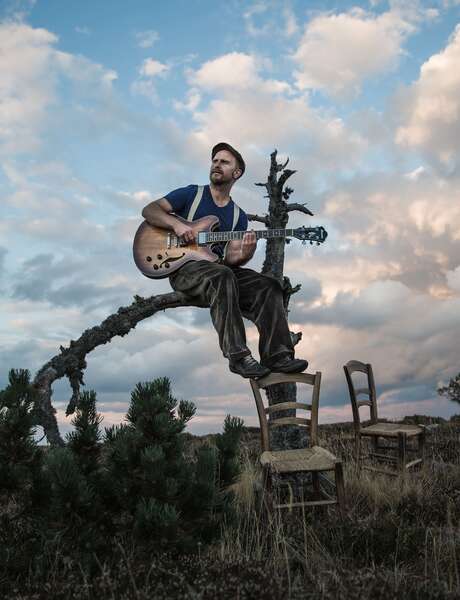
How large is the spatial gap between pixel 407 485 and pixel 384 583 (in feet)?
12.3

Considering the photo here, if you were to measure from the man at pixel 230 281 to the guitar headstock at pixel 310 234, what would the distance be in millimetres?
512

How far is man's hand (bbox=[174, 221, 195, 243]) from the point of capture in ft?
20.5

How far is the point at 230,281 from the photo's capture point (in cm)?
588

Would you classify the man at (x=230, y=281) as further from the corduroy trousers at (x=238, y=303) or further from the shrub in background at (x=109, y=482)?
the shrub in background at (x=109, y=482)

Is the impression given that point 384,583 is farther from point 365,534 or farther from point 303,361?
point 303,361

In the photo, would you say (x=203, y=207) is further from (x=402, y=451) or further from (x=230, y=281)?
(x=402, y=451)

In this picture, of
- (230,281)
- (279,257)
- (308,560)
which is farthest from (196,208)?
(308,560)

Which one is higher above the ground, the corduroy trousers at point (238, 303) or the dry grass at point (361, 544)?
the corduroy trousers at point (238, 303)

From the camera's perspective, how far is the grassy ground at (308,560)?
12.0 feet

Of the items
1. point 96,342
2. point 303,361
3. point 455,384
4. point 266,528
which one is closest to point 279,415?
point 303,361

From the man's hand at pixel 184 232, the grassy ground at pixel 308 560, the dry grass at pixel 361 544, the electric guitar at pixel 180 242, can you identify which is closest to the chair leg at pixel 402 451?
the grassy ground at pixel 308 560

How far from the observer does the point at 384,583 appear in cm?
371

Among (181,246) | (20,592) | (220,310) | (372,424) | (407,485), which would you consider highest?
(181,246)

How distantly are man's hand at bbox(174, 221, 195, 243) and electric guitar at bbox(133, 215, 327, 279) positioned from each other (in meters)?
0.04
